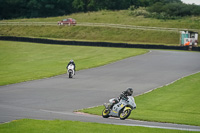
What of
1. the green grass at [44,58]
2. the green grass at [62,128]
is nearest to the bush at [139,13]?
the green grass at [44,58]

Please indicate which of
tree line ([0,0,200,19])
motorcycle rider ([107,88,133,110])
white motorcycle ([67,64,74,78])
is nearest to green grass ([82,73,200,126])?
motorcycle rider ([107,88,133,110])

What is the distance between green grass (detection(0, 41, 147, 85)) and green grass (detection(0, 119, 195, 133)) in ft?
53.3

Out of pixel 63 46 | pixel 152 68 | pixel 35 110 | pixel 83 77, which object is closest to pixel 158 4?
pixel 63 46

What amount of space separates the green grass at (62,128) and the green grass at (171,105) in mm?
3514

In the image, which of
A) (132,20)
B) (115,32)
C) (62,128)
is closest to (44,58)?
(115,32)

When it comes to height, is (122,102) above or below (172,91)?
above

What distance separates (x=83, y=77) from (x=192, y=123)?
17.4 metres

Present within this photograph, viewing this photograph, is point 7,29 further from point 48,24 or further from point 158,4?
point 158,4

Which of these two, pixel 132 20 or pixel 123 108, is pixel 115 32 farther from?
pixel 123 108

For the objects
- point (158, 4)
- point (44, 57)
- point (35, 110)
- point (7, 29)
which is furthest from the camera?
point (158, 4)

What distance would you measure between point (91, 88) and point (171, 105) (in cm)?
735

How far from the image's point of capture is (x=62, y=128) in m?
14.7

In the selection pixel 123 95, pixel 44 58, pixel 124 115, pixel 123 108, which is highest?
pixel 123 95

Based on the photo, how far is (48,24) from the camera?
8288 cm
